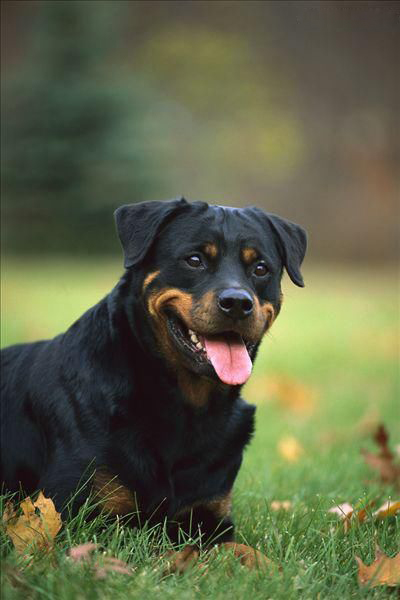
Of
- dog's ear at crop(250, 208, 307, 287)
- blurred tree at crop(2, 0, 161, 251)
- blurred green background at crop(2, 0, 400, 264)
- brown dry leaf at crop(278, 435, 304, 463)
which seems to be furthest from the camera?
blurred green background at crop(2, 0, 400, 264)

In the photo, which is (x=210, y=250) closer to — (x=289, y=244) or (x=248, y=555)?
(x=289, y=244)

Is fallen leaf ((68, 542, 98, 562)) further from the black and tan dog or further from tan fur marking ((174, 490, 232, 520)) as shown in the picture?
tan fur marking ((174, 490, 232, 520))

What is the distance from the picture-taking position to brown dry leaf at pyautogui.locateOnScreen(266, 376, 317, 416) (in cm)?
674

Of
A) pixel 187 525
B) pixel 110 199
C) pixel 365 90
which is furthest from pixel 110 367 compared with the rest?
pixel 365 90

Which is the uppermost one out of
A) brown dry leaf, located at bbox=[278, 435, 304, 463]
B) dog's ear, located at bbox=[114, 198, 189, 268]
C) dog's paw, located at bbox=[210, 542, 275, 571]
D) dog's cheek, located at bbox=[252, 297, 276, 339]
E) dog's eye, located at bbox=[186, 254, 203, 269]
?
dog's ear, located at bbox=[114, 198, 189, 268]

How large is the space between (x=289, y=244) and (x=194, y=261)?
529mm

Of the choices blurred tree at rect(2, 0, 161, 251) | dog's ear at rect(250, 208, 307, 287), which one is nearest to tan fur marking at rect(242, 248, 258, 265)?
dog's ear at rect(250, 208, 307, 287)

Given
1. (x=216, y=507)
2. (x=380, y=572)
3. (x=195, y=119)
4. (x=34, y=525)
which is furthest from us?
(x=195, y=119)

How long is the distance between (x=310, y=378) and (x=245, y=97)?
2181cm

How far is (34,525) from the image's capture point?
263 centimetres

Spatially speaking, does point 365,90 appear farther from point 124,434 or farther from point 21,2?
point 124,434

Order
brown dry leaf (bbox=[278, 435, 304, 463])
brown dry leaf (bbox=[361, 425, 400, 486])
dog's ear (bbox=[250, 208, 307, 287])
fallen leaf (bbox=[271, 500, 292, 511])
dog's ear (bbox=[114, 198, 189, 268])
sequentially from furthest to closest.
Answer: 1. brown dry leaf (bbox=[278, 435, 304, 463])
2. brown dry leaf (bbox=[361, 425, 400, 486])
3. fallen leaf (bbox=[271, 500, 292, 511])
4. dog's ear (bbox=[250, 208, 307, 287])
5. dog's ear (bbox=[114, 198, 189, 268])

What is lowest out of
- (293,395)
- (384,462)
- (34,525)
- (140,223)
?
(293,395)

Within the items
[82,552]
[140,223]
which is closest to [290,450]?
[140,223]
